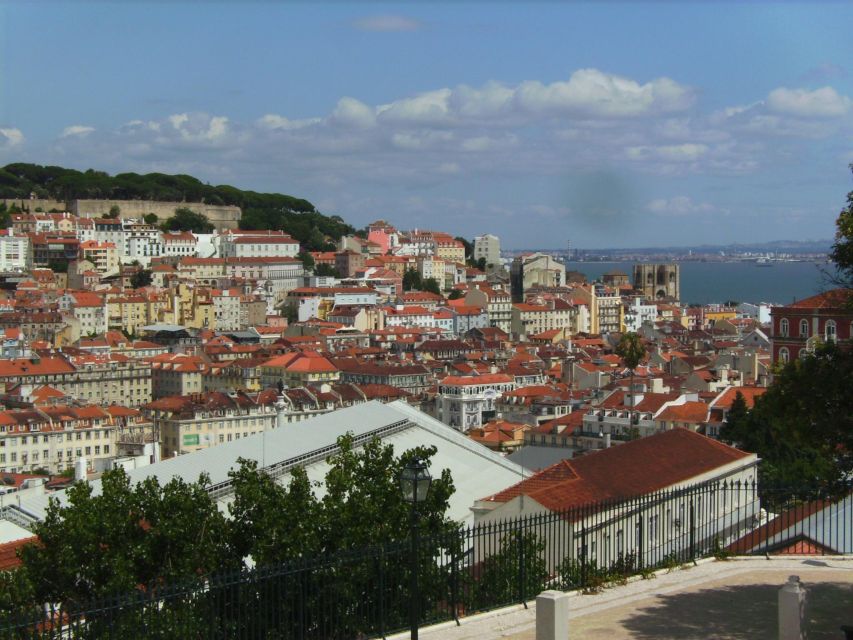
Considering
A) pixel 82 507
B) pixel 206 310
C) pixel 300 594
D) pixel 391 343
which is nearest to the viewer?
pixel 300 594

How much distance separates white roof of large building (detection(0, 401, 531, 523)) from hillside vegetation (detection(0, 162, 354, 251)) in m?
92.6

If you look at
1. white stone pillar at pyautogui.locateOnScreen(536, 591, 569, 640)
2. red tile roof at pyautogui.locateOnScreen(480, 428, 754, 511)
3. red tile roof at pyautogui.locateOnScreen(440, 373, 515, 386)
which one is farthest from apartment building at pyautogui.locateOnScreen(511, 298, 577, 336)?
white stone pillar at pyautogui.locateOnScreen(536, 591, 569, 640)

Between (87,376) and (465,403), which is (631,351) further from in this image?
(87,376)

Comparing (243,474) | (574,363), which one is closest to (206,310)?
(574,363)

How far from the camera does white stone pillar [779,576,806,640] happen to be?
30.0ft

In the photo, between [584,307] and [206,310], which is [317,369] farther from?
[584,307]

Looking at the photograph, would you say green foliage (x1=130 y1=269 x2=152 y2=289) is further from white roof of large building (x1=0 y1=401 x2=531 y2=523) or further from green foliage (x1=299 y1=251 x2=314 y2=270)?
white roof of large building (x1=0 y1=401 x2=531 y2=523)

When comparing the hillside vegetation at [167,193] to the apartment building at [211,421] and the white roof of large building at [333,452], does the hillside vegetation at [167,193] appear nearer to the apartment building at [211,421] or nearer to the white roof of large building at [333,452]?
the apartment building at [211,421]

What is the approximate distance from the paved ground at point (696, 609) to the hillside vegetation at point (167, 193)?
109 meters

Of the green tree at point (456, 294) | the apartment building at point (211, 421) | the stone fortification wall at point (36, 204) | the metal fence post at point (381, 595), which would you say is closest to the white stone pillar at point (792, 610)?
the metal fence post at point (381, 595)

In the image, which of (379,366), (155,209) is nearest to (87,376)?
(379,366)

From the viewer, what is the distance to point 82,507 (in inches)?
505

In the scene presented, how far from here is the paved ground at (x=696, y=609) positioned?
980cm

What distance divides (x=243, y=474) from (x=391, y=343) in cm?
7017
